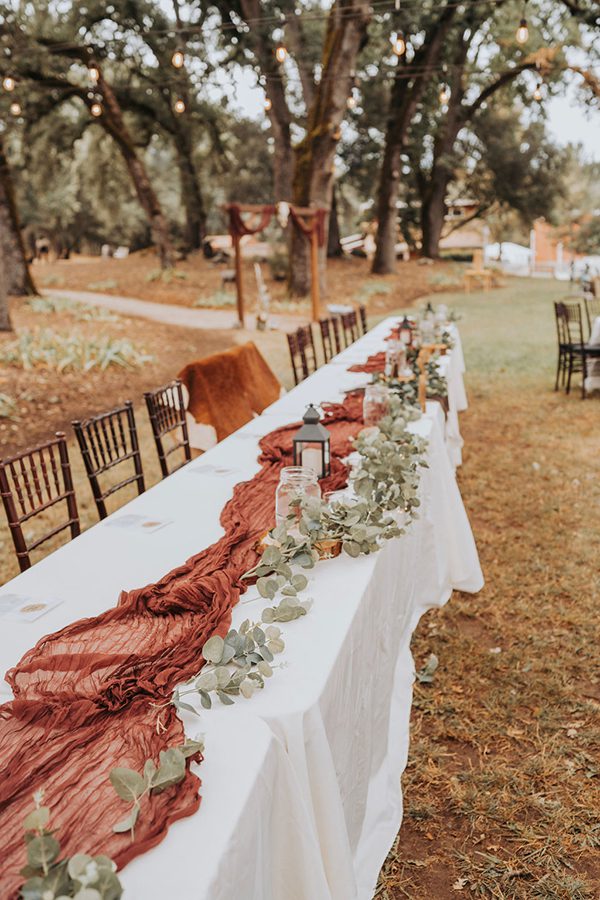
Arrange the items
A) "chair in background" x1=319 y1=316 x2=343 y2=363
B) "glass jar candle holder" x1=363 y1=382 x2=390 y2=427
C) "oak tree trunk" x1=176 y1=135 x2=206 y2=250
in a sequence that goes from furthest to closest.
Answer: "oak tree trunk" x1=176 y1=135 x2=206 y2=250, "chair in background" x1=319 y1=316 x2=343 y2=363, "glass jar candle holder" x1=363 y1=382 x2=390 y2=427

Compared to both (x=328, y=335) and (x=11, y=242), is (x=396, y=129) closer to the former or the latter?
(x=11, y=242)

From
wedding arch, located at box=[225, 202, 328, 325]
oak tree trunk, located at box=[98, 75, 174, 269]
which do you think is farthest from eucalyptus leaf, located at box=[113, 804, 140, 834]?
oak tree trunk, located at box=[98, 75, 174, 269]

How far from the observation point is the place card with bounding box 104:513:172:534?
7.57 feet

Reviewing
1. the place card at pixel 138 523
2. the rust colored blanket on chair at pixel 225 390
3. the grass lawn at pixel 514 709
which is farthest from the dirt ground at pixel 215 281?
the place card at pixel 138 523

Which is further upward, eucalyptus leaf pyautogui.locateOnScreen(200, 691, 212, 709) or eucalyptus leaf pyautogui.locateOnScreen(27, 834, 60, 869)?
eucalyptus leaf pyautogui.locateOnScreen(27, 834, 60, 869)

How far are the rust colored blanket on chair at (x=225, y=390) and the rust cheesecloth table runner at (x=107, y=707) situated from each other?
2777mm

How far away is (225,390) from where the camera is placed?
4.94 meters

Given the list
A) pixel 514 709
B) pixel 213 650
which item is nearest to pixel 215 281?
pixel 514 709

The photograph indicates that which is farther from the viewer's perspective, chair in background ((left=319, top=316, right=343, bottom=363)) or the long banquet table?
chair in background ((left=319, top=316, right=343, bottom=363))

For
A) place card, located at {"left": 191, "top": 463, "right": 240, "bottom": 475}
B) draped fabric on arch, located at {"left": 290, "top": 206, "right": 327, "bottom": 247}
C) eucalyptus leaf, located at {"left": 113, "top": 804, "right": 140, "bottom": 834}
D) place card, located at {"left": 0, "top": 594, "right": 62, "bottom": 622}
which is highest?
draped fabric on arch, located at {"left": 290, "top": 206, "right": 327, "bottom": 247}

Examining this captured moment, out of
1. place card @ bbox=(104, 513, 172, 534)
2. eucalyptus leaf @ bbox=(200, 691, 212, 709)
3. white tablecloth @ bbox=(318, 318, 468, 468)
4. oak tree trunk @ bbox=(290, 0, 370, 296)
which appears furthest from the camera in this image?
oak tree trunk @ bbox=(290, 0, 370, 296)

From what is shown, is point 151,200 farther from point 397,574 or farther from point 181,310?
point 397,574

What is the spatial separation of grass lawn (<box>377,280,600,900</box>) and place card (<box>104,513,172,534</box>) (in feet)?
3.90

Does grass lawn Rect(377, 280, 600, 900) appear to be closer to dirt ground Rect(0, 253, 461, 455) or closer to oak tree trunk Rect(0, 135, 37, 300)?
dirt ground Rect(0, 253, 461, 455)
